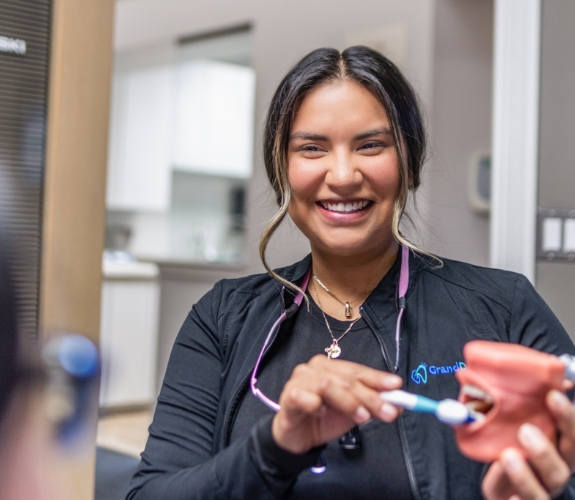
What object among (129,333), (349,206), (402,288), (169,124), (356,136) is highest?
(169,124)

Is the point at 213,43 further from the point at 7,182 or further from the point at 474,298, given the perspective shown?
the point at 474,298

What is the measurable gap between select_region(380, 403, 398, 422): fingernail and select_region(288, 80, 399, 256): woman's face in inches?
15.5

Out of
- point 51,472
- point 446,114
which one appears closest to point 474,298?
point 51,472

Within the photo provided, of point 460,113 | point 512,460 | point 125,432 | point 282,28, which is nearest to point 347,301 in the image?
point 512,460

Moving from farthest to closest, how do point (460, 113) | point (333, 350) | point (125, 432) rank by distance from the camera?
point (125, 432) → point (460, 113) → point (333, 350)

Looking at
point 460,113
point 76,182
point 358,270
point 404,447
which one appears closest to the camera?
point 404,447

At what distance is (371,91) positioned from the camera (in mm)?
1080

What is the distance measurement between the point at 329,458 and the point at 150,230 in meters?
4.29

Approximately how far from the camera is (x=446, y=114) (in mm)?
2885

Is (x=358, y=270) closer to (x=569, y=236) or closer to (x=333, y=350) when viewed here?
(x=333, y=350)

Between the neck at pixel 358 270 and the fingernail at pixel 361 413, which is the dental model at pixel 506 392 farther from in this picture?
the neck at pixel 358 270

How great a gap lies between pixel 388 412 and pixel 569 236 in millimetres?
1223

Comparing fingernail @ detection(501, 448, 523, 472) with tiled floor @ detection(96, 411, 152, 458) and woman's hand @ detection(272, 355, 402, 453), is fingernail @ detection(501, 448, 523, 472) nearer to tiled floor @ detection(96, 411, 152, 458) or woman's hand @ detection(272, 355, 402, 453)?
woman's hand @ detection(272, 355, 402, 453)

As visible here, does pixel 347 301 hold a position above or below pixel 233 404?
above
